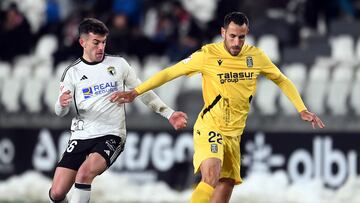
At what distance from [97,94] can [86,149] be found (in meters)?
0.57

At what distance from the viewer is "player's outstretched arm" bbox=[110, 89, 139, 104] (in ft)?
45.0

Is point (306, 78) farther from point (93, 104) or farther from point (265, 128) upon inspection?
point (93, 104)

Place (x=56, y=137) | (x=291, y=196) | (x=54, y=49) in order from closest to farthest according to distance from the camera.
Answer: (x=291, y=196) → (x=56, y=137) → (x=54, y=49)

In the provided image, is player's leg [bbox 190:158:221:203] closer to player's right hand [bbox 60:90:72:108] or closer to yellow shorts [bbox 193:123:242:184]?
yellow shorts [bbox 193:123:242:184]

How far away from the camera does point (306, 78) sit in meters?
Answer: 19.5

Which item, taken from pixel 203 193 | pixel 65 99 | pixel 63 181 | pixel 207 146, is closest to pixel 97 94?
pixel 65 99

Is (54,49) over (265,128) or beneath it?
over

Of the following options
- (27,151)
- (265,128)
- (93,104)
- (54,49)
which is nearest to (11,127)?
(27,151)

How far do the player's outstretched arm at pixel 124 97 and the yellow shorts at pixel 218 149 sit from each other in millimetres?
755

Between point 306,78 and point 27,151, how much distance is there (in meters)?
4.54

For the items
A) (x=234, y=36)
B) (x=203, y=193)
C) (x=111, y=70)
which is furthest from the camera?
(x=111, y=70)

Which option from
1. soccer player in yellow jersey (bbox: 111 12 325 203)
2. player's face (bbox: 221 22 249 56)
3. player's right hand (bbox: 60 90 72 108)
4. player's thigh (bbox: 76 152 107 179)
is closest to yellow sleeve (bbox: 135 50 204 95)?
soccer player in yellow jersey (bbox: 111 12 325 203)

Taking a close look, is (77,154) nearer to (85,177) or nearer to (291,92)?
(85,177)

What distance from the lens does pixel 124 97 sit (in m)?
13.8
